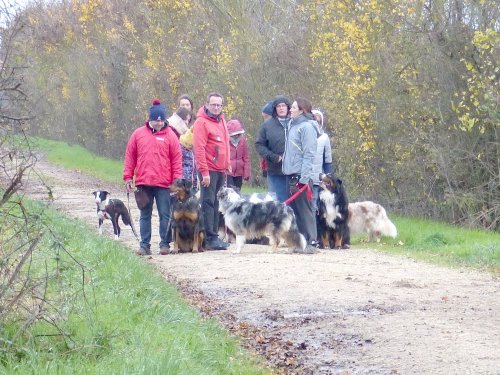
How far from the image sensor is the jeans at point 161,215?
1522 centimetres

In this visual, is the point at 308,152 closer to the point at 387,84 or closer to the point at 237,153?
the point at 237,153

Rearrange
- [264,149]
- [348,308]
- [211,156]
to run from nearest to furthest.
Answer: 1. [348,308]
2. [211,156]
3. [264,149]

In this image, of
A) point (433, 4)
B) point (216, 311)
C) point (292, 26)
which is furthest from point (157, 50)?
Result: point (216, 311)

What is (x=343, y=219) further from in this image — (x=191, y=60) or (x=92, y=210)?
(x=191, y=60)

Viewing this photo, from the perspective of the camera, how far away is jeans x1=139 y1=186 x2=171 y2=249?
1522cm

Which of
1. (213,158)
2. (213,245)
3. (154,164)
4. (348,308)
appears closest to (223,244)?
(213,245)

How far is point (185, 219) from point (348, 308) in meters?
5.67

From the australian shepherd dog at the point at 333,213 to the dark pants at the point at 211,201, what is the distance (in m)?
1.68

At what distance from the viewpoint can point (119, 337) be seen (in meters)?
7.32

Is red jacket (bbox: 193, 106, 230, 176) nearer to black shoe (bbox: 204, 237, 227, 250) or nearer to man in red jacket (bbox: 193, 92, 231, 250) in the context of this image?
man in red jacket (bbox: 193, 92, 231, 250)

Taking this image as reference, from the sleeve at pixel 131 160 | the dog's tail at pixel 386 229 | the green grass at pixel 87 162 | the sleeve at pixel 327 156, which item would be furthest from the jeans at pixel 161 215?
the green grass at pixel 87 162

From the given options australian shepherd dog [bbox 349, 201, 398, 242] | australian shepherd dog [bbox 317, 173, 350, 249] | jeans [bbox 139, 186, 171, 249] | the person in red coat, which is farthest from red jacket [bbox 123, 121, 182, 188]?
australian shepherd dog [bbox 349, 201, 398, 242]

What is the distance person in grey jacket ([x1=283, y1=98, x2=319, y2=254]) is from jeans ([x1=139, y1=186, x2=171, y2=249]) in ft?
6.26

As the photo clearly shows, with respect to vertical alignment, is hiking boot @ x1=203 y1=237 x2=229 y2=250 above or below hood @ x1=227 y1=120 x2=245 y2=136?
below
